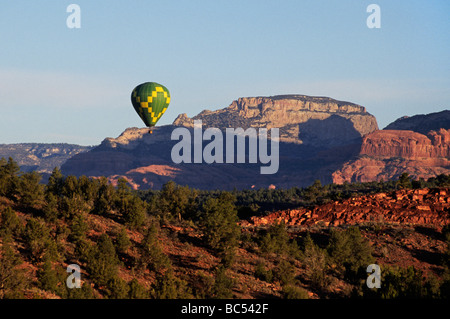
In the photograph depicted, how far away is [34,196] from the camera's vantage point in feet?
175

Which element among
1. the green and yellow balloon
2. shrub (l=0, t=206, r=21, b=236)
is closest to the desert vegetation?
shrub (l=0, t=206, r=21, b=236)

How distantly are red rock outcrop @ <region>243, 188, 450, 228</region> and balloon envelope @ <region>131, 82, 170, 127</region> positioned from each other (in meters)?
15.3

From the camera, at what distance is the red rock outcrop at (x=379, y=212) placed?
68.0m

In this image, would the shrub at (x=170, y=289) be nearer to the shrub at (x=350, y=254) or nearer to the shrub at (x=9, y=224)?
the shrub at (x=9, y=224)

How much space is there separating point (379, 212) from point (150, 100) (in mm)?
27091

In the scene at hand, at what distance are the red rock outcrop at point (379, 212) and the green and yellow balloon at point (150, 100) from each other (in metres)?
15.3

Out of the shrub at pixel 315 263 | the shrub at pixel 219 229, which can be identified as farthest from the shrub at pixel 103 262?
the shrub at pixel 315 263

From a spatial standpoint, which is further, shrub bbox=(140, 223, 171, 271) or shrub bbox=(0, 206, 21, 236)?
shrub bbox=(140, 223, 171, 271)

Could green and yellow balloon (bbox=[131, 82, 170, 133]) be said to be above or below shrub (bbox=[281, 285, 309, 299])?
above

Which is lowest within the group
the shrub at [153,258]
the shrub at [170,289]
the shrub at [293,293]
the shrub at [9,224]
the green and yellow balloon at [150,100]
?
the shrub at [293,293]

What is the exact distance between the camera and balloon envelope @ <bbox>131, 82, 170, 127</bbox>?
68.8 metres

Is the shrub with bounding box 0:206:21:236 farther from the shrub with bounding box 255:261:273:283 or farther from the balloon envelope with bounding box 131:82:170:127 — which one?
the balloon envelope with bounding box 131:82:170:127

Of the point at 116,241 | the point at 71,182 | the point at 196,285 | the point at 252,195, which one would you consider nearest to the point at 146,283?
the point at 196,285
